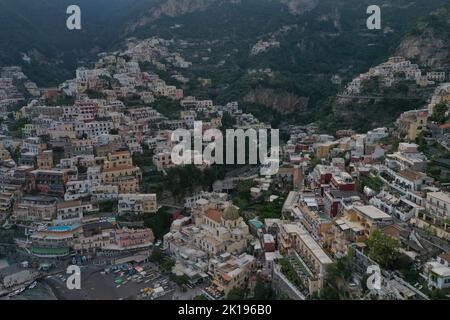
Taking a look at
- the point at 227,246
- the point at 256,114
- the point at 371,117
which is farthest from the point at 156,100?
the point at 227,246

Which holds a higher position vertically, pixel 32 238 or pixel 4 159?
pixel 4 159

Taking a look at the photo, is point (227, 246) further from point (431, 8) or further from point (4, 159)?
point (431, 8)

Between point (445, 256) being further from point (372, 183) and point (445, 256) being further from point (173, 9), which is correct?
point (173, 9)
